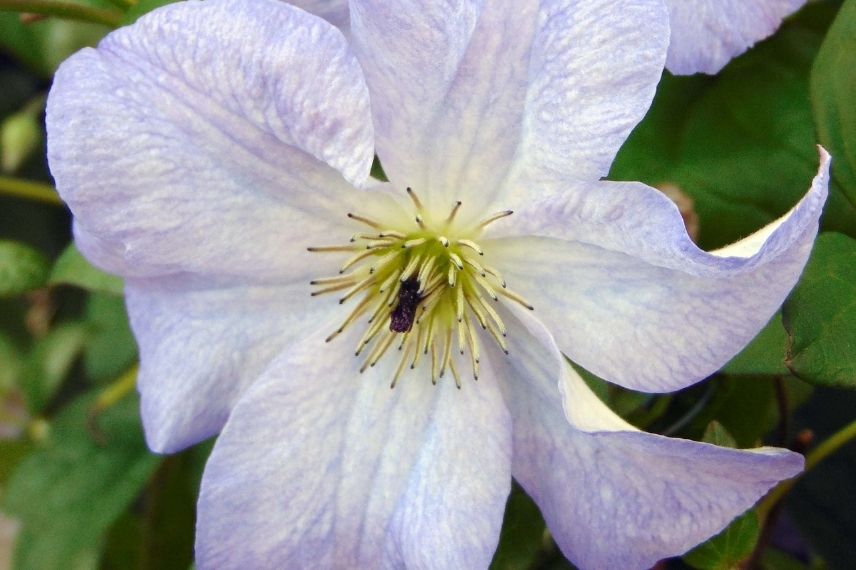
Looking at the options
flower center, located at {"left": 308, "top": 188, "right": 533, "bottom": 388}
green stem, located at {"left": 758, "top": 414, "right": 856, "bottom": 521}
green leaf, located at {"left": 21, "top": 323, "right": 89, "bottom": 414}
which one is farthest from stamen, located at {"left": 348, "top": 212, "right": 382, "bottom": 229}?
green leaf, located at {"left": 21, "top": 323, "right": 89, "bottom": 414}

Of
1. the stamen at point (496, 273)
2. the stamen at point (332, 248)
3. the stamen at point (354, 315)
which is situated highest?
the stamen at point (496, 273)

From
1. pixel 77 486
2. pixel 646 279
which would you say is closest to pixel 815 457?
pixel 646 279

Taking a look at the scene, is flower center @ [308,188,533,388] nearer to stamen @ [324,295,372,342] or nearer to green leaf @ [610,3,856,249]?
stamen @ [324,295,372,342]

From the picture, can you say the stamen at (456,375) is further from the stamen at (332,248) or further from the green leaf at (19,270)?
the green leaf at (19,270)

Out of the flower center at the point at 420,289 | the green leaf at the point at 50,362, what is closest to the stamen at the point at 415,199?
the flower center at the point at 420,289

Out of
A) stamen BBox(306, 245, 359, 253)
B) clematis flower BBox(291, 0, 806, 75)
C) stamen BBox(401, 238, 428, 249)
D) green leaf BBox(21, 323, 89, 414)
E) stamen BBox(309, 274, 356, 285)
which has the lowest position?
green leaf BBox(21, 323, 89, 414)
